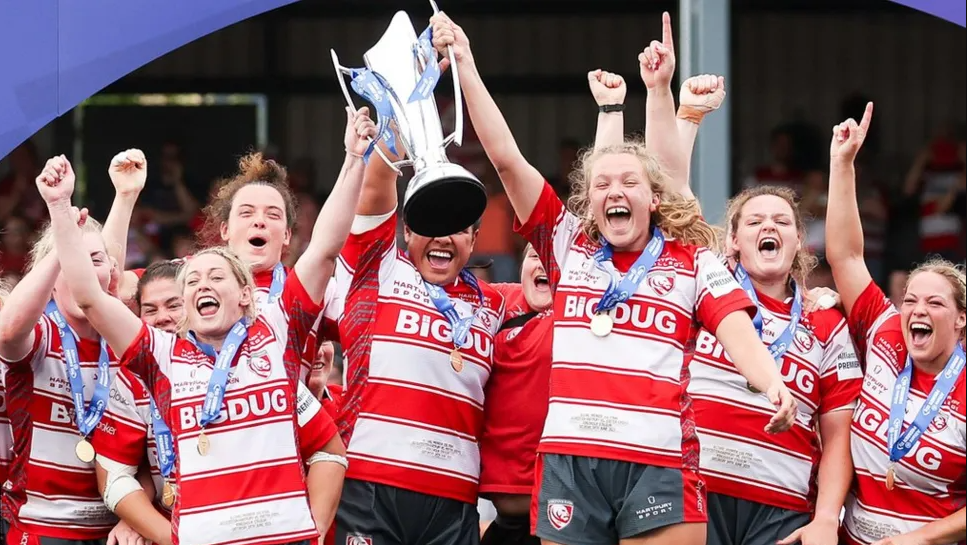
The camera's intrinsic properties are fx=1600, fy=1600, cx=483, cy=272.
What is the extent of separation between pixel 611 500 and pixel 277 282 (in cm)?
133

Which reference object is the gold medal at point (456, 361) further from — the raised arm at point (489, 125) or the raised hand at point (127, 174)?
the raised hand at point (127, 174)

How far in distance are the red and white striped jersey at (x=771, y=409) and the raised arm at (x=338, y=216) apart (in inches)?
47.1

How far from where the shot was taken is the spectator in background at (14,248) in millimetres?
9375

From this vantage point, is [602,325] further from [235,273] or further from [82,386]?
[82,386]

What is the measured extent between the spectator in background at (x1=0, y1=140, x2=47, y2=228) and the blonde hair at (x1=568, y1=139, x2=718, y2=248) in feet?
21.4

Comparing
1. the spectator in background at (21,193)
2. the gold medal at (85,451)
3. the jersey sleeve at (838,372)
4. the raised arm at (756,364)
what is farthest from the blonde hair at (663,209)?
the spectator in background at (21,193)

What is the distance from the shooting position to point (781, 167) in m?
10.5

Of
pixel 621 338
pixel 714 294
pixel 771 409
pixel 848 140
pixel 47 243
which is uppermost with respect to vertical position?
pixel 848 140

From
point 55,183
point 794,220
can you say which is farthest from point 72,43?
point 794,220

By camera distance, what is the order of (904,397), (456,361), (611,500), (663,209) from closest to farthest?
(611,500) → (663,209) → (904,397) → (456,361)

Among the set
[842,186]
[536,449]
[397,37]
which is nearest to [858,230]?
[842,186]

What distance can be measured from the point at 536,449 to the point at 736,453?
61 centimetres

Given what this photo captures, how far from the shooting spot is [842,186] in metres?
4.96

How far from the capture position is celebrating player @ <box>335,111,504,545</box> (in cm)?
480
